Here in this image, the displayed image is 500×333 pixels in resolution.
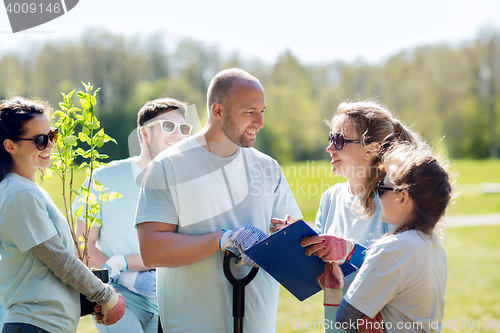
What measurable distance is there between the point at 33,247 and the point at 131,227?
38.9 inches

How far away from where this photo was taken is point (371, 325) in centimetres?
186

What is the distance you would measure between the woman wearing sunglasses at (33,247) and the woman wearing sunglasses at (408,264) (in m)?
1.34

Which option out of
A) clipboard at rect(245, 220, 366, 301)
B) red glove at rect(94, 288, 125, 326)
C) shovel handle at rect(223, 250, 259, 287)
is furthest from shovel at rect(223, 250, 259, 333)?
red glove at rect(94, 288, 125, 326)

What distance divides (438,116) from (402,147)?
4332 centimetres

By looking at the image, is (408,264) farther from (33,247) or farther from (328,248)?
(33,247)

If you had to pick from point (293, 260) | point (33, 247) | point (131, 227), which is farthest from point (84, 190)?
point (293, 260)

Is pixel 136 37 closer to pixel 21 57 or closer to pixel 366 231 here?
pixel 21 57

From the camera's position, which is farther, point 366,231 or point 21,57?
point 21,57

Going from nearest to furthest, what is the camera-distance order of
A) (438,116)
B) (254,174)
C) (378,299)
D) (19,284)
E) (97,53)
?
(378,299) → (19,284) → (254,174) → (97,53) → (438,116)

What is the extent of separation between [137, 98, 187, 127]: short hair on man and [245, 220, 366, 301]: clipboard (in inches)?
67.1

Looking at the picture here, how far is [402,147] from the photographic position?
2.13 m

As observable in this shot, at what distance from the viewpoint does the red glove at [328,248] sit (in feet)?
6.79

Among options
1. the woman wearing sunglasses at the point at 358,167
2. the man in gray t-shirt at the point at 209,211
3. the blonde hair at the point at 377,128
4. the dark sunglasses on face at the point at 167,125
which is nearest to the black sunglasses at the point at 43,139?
the man in gray t-shirt at the point at 209,211

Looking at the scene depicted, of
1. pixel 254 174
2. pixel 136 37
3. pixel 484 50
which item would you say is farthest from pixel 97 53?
pixel 254 174
